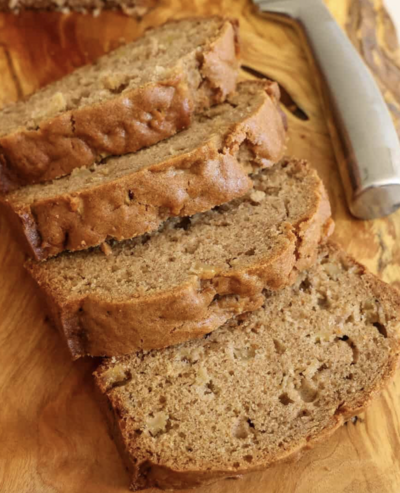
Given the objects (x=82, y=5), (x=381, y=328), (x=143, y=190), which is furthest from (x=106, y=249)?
(x=82, y=5)

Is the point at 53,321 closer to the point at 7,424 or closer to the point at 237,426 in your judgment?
the point at 7,424

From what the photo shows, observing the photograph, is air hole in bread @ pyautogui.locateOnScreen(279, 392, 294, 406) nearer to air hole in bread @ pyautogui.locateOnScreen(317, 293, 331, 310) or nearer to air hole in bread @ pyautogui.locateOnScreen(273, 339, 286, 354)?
air hole in bread @ pyautogui.locateOnScreen(273, 339, 286, 354)

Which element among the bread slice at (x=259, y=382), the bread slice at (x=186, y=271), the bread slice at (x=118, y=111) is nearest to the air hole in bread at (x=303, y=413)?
the bread slice at (x=259, y=382)

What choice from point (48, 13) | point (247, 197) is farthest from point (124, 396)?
point (48, 13)

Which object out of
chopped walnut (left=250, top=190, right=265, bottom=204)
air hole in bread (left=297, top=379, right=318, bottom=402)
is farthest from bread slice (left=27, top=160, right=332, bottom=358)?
air hole in bread (left=297, top=379, right=318, bottom=402)

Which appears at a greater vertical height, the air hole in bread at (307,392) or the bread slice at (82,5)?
the bread slice at (82,5)

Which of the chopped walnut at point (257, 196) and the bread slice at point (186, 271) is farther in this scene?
the chopped walnut at point (257, 196)

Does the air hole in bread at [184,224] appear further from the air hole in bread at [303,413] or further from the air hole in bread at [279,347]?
the air hole in bread at [303,413]

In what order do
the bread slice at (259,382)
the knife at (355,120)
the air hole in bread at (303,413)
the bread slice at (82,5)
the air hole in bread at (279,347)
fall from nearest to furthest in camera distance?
the bread slice at (259,382) → the air hole in bread at (303,413) → the air hole in bread at (279,347) → the knife at (355,120) → the bread slice at (82,5)

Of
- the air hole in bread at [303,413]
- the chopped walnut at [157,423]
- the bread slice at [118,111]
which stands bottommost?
the air hole in bread at [303,413]
